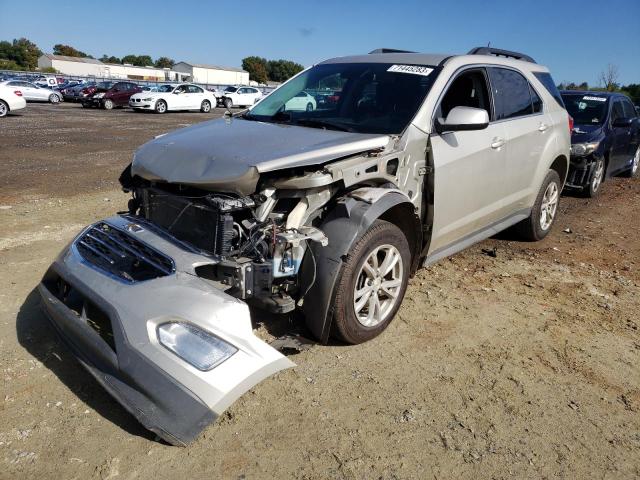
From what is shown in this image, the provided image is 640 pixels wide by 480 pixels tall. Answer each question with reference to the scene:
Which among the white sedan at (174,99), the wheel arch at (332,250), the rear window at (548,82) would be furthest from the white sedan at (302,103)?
the white sedan at (174,99)

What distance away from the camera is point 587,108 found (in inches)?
341

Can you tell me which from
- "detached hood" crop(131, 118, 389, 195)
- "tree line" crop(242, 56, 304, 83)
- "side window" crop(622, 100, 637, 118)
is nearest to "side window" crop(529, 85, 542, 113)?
"detached hood" crop(131, 118, 389, 195)

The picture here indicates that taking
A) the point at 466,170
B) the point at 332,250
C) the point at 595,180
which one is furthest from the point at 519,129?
the point at 595,180

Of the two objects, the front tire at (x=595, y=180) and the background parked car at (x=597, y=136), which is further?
the front tire at (x=595, y=180)

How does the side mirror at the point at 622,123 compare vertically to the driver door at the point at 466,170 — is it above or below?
above

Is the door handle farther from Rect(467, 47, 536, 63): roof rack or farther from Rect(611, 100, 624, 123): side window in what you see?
Rect(611, 100, 624, 123): side window

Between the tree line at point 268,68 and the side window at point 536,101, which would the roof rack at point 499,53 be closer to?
the side window at point 536,101

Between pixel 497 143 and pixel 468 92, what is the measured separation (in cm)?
50

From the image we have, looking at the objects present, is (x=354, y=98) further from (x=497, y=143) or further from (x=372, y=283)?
(x=372, y=283)

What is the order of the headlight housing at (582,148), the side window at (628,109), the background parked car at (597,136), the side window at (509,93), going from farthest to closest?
the side window at (628,109), the background parked car at (597,136), the headlight housing at (582,148), the side window at (509,93)

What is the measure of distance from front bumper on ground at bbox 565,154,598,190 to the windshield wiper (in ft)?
18.7

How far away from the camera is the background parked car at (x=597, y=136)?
792 cm

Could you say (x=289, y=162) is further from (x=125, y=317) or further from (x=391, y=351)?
(x=391, y=351)

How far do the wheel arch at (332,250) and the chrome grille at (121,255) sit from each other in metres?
0.79
